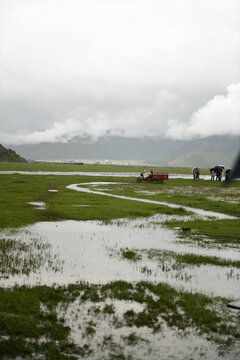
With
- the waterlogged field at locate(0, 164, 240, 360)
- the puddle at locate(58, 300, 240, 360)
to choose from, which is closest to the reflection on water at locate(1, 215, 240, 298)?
the waterlogged field at locate(0, 164, 240, 360)

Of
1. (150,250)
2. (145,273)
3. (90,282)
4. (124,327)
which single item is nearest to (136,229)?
(150,250)

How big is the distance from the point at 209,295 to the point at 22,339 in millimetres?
6999

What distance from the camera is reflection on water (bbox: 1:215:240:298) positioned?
1476 centimetres

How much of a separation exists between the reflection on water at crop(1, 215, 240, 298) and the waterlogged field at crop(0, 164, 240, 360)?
0.05 metres

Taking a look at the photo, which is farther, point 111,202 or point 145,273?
point 111,202

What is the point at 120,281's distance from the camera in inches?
573

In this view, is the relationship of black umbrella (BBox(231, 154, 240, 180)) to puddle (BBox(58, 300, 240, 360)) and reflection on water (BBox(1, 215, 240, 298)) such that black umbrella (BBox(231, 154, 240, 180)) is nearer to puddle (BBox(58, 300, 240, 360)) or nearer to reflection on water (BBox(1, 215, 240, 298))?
puddle (BBox(58, 300, 240, 360))

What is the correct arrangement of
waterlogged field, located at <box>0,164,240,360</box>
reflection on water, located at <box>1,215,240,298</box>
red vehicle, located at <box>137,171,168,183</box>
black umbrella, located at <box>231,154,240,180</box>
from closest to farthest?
black umbrella, located at <box>231,154,240,180</box> < waterlogged field, located at <box>0,164,240,360</box> < reflection on water, located at <box>1,215,240,298</box> < red vehicle, located at <box>137,171,168,183</box>

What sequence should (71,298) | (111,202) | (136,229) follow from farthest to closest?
(111,202) < (136,229) < (71,298)

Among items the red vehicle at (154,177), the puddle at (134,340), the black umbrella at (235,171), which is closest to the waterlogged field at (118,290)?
the puddle at (134,340)

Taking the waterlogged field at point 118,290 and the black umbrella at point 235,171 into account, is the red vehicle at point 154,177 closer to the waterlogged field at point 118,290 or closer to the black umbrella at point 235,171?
the waterlogged field at point 118,290

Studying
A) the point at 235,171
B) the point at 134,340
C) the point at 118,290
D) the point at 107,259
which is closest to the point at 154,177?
the point at 107,259

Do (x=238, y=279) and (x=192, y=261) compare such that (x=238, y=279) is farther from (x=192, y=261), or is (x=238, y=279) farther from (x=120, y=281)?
(x=120, y=281)

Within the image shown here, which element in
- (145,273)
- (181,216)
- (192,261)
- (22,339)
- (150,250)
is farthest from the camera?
(181,216)
